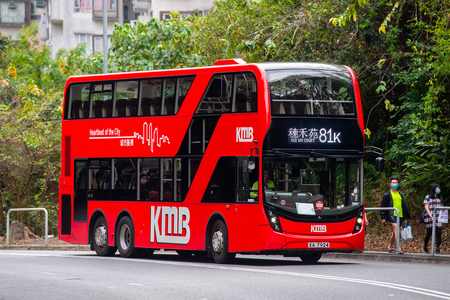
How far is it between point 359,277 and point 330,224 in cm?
300

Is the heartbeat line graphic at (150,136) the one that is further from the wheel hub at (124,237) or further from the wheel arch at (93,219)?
the wheel arch at (93,219)

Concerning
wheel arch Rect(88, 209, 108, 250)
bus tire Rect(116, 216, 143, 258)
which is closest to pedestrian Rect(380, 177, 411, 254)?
bus tire Rect(116, 216, 143, 258)

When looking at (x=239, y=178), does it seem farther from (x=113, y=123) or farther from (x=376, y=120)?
(x=376, y=120)

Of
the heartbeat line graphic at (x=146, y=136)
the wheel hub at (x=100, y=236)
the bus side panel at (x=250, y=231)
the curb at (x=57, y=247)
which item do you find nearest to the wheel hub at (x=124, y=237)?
the wheel hub at (x=100, y=236)

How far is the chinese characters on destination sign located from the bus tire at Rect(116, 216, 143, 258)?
5.24 m

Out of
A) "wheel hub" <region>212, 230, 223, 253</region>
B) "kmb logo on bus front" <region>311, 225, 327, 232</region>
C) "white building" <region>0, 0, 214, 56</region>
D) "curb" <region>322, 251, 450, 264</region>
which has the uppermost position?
"white building" <region>0, 0, 214, 56</region>

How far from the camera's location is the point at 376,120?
1148 inches

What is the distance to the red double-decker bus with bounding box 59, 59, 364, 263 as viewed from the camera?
1842cm

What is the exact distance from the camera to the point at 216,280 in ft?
49.5

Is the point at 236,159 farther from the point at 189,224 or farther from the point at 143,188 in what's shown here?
the point at 143,188

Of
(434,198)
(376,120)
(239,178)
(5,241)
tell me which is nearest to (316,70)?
(239,178)

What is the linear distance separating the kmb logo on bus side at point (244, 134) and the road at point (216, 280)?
8.09 feet

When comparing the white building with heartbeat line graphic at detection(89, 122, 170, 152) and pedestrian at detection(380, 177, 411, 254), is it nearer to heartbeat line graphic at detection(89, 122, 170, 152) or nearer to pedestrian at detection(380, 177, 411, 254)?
heartbeat line graphic at detection(89, 122, 170, 152)

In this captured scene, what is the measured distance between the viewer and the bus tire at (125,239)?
2200 centimetres
